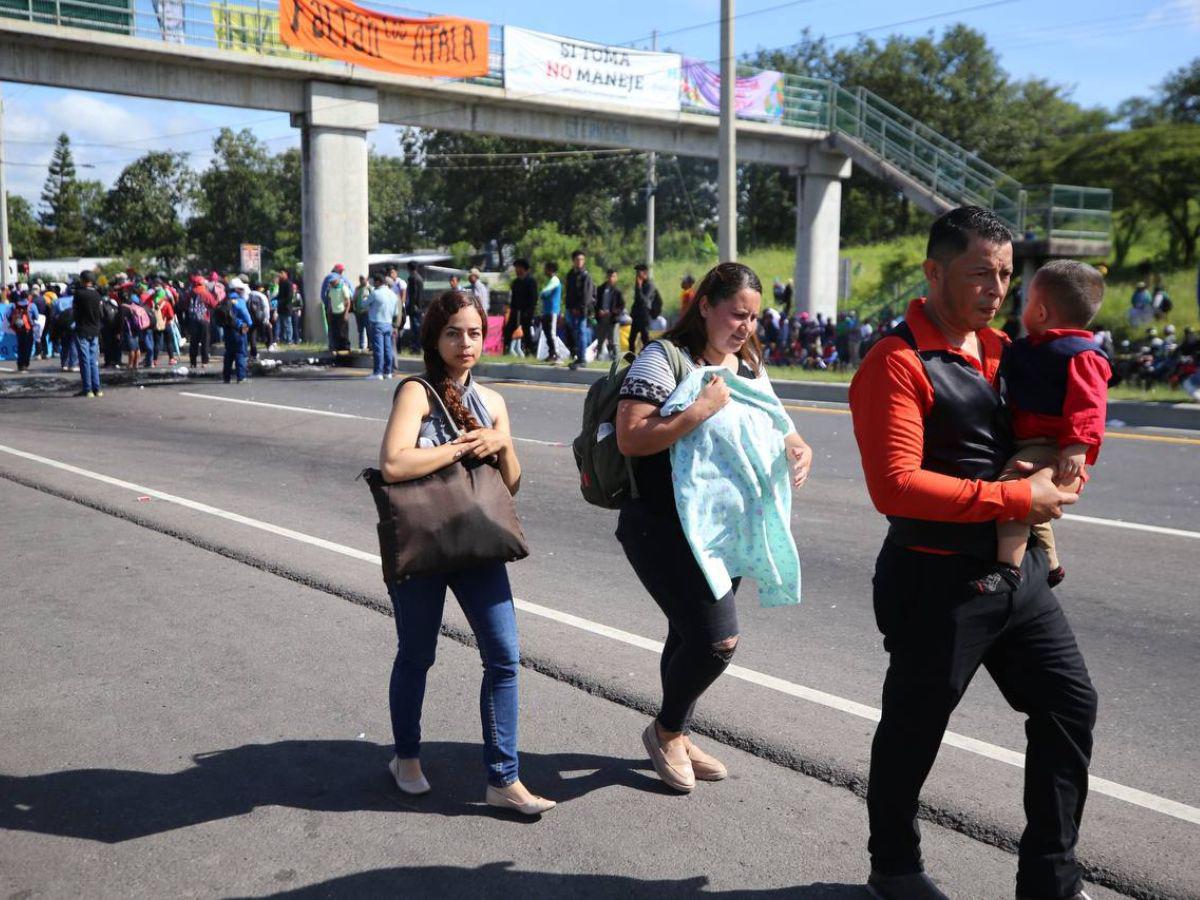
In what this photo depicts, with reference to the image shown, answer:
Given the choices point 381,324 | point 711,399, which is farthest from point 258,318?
point 711,399

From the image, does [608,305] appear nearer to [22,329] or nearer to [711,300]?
[22,329]

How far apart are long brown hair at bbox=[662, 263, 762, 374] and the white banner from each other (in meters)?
25.8

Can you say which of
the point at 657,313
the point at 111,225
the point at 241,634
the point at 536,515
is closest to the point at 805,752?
the point at 241,634

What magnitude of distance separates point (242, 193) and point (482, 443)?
80.1 meters

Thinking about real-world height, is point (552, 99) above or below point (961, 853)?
above

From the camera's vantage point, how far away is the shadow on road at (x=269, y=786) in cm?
371

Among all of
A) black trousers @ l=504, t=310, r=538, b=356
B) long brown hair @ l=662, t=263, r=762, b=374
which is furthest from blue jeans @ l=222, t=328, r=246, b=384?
long brown hair @ l=662, t=263, r=762, b=374

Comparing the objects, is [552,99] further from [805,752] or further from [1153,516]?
[805,752]

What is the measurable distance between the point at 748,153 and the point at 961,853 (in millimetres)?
31720

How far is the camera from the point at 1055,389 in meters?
2.78

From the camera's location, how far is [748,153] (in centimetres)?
3350

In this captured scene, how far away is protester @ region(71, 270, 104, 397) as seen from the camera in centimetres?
1697

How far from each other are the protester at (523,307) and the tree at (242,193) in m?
58.5

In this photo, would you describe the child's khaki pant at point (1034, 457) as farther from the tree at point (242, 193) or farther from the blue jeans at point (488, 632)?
the tree at point (242, 193)
